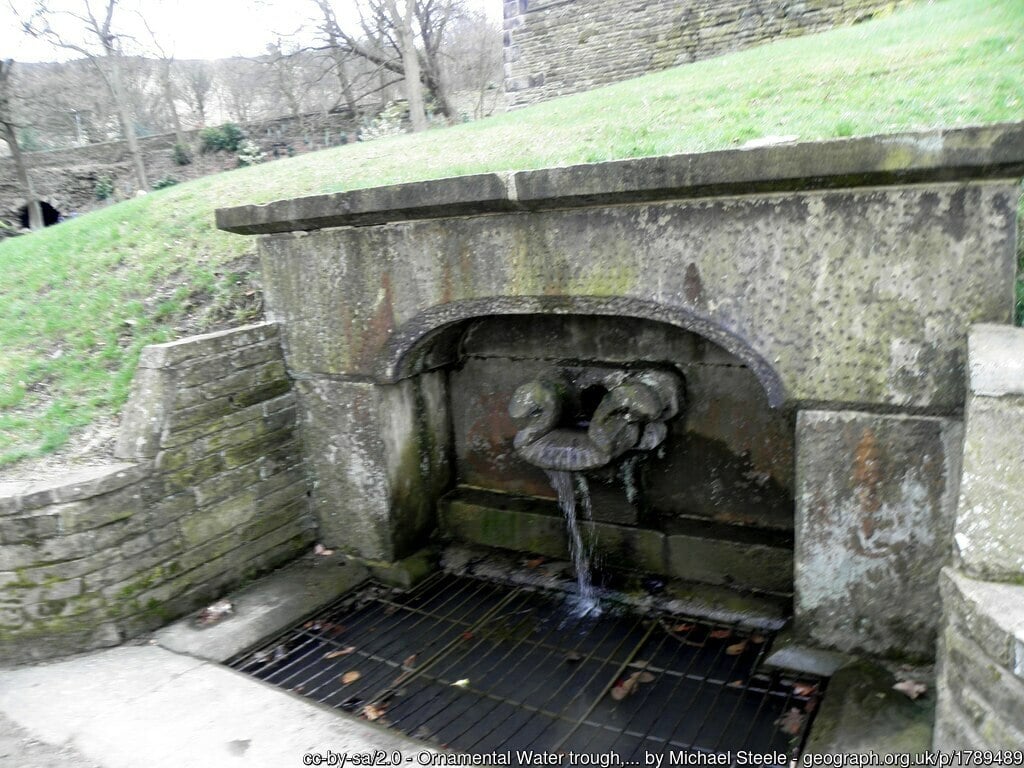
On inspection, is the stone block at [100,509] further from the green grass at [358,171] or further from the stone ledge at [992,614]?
the stone ledge at [992,614]

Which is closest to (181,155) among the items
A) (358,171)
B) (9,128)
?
(9,128)

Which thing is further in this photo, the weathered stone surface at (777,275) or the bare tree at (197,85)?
the bare tree at (197,85)

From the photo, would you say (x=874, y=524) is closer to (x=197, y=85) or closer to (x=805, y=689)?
(x=805, y=689)

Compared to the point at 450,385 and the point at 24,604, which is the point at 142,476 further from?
the point at 450,385

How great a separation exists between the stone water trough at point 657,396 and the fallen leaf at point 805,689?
191 mm

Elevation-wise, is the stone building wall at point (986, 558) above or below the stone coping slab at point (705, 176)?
below

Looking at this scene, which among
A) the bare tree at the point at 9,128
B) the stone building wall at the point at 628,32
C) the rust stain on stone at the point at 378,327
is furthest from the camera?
the bare tree at the point at 9,128

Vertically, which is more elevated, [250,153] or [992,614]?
[250,153]

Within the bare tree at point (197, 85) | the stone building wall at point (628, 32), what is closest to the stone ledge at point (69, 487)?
the stone building wall at point (628, 32)

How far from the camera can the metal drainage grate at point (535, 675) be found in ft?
9.43

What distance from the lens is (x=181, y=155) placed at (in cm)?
2078

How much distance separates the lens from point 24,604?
10.6ft

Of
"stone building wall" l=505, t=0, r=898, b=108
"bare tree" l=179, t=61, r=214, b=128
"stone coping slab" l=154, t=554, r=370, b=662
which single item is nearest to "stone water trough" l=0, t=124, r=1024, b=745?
"stone coping slab" l=154, t=554, r=370, b=662

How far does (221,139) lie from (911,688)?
2251 cm
